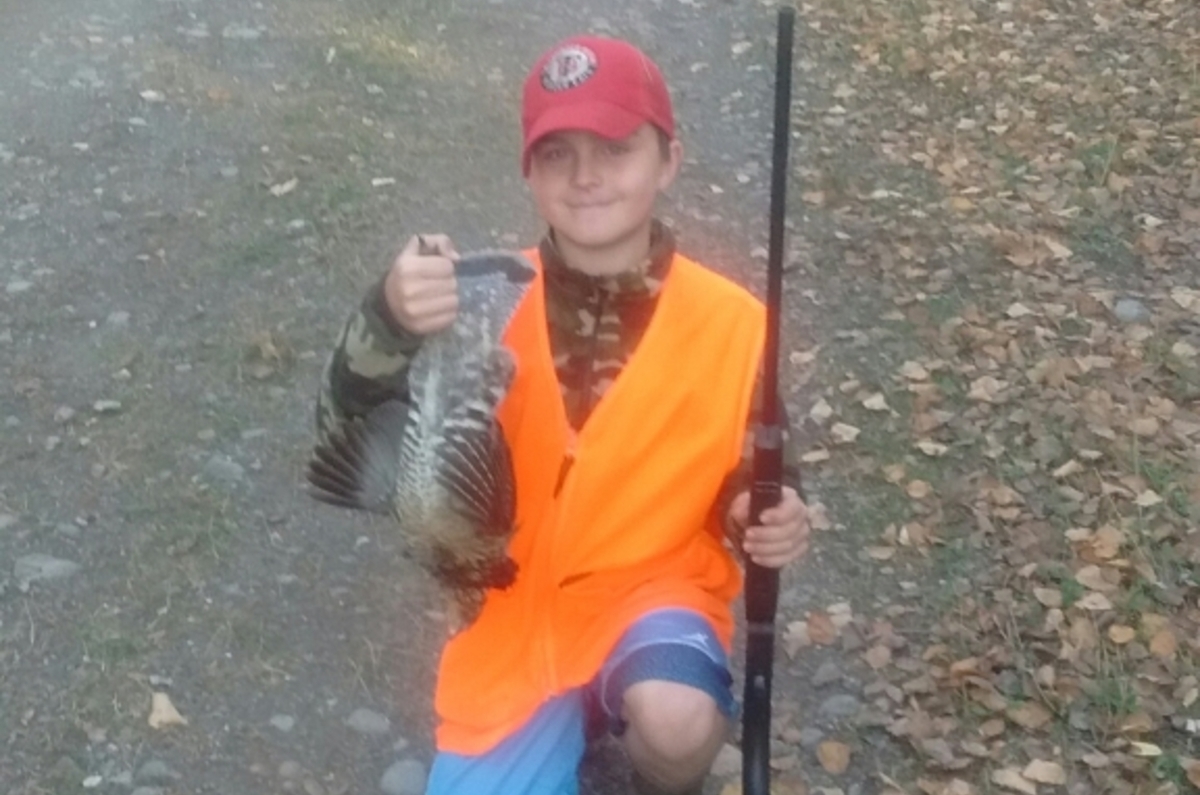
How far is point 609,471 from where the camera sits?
2.82 meters

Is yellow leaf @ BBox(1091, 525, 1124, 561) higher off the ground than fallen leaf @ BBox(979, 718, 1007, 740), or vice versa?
yellow leaf @ BBox(1091, 525, 1124, 561)

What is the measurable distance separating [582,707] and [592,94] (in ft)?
3.81

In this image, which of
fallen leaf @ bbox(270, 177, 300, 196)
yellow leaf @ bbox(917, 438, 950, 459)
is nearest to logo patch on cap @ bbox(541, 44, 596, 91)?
yellow leaf @ bbox(917, 438, 950, 459)

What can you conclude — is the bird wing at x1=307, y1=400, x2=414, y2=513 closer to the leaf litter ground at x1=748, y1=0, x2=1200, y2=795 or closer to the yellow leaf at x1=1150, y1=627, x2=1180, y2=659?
the leaf litter ground at x1=748, y1=0, x2=1200, y2=795

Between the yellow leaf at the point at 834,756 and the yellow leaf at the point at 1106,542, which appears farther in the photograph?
the yellow leaf at the point at 1106,542

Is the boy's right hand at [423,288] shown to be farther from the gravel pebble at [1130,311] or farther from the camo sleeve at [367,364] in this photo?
the gravel pebble at [1130,311]

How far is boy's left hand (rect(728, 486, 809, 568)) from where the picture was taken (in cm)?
270

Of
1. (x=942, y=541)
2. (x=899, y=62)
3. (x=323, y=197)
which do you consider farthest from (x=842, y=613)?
(x=899, y=62)

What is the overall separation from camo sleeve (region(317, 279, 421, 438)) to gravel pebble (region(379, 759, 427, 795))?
3.65 ft

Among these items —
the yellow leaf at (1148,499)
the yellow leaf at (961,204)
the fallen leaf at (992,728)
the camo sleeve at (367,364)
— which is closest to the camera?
the camo sleeve at (367,364)

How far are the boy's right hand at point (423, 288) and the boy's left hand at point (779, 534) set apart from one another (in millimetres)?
654

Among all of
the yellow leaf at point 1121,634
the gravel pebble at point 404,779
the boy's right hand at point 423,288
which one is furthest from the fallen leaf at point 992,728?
the boy's right hand at point 423,288

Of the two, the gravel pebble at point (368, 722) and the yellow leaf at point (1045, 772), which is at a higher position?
the yellow leaf at point (1045, 772)

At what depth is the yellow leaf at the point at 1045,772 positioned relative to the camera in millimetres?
3459
